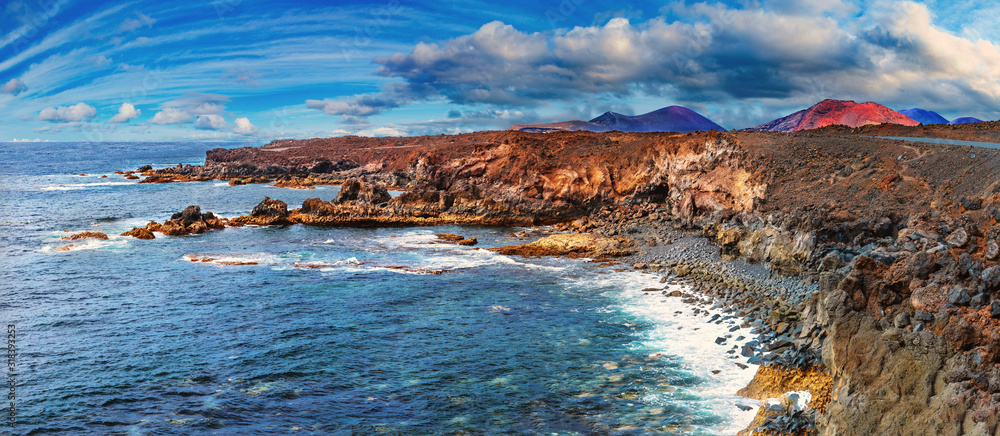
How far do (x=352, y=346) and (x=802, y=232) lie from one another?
68.8 ft

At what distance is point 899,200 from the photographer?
92.7 ft

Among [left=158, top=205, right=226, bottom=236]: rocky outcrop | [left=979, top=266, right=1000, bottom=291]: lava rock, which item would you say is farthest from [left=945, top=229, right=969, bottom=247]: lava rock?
[left=158, top=205, right=226, bottom=236]: rocky outcrop

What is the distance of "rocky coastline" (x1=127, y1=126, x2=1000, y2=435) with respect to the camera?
11.5 m

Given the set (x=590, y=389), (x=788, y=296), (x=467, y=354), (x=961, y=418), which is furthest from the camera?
(x=788, y=296)

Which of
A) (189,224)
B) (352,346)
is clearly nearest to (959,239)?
(352,346)

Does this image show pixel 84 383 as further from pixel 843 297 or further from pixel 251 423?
pixel 843 297

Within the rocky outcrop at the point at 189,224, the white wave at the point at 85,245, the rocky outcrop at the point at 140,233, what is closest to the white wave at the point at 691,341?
the rocky outcrop at the point at 189,224

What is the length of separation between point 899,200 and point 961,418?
2288 cm

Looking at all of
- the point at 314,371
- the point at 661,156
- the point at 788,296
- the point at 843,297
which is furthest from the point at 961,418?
the point at 661,156

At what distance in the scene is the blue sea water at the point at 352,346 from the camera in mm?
16094

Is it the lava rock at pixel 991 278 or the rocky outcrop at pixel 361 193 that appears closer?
the lava rock at pixel 991 278

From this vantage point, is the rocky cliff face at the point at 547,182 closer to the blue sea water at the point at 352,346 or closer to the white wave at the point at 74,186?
the blue sea water at the point at 352,346

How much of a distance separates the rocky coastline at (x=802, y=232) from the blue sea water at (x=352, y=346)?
2.67m

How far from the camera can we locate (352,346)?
22.0 m
